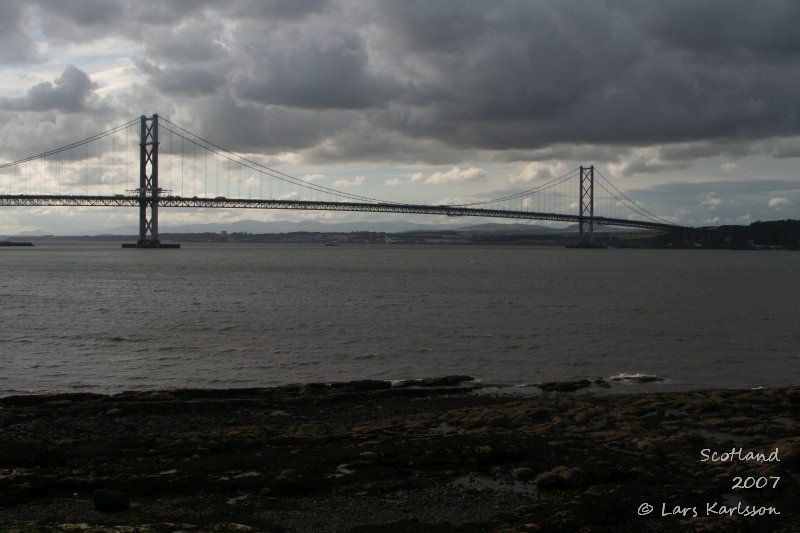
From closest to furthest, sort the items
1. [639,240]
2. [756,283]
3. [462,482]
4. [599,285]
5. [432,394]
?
[462,482] → [432,394] → [599,285] → [756,283] → [639,240]

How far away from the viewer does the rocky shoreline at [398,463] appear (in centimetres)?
602

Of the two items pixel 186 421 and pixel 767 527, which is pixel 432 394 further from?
pixel 767 527

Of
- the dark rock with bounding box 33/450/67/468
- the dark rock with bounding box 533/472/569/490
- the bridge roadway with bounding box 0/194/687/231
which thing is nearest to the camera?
the dark rock with bounding box 533/472/569/490

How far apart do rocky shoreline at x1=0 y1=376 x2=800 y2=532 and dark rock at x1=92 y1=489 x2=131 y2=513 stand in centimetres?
2

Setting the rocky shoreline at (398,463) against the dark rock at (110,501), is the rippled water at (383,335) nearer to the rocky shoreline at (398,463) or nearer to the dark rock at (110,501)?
the rocky shoreline at (398,463)

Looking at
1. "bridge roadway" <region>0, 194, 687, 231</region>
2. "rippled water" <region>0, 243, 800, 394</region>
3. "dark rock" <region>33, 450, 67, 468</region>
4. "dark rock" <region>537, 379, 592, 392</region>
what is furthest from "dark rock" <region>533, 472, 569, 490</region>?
"bridge roadway" <region>0, 194, 687, 231</region>

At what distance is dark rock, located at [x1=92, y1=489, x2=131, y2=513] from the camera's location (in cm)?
611

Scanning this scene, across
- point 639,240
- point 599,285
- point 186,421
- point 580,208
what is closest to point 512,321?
point 186,421

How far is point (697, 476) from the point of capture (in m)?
7.11

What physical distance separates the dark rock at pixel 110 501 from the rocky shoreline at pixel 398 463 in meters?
0.02

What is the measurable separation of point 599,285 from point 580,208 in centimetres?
6885

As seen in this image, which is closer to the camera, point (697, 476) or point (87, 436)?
point (697, 476)

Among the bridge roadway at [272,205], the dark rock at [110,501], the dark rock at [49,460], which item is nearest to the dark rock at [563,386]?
the dark rock at [49,460]

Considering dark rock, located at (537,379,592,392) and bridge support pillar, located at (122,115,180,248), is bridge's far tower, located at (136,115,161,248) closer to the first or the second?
bridge support pillar, located at (122,115,180,248)
